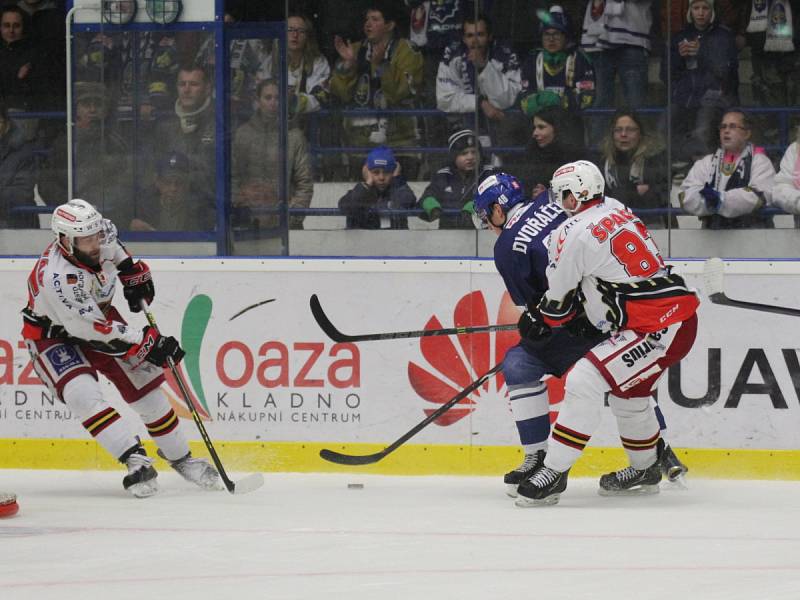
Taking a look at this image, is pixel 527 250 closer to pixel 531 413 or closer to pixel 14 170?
pixel 531 413

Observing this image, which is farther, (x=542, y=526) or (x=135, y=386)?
(x=135, y=386)

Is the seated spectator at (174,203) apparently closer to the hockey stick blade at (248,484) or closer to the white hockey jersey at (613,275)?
the hockey stick blade at (248,484)

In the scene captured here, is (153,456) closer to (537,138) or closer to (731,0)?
(537,138)

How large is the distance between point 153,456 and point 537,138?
1.91m

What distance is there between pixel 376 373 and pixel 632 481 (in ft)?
3.55

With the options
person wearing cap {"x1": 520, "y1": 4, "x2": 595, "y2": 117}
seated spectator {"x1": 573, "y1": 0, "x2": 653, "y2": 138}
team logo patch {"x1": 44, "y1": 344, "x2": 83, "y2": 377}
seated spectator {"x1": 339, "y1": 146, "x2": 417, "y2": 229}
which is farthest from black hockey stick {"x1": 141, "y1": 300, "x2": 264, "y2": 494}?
seated spectator {"x1": 573, "y1": 0, "x2": 653, "y2": 138}

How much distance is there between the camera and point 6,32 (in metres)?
6.20

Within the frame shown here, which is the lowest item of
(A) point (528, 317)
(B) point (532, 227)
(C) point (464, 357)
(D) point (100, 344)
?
(C) point (464, 357)

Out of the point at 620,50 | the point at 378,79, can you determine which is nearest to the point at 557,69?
the point at 620,50

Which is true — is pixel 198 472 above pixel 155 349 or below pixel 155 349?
below

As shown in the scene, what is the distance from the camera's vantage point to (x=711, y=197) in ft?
18.9

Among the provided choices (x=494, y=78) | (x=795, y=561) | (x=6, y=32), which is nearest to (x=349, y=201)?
(x=494, y=78)

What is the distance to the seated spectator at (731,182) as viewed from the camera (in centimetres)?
571

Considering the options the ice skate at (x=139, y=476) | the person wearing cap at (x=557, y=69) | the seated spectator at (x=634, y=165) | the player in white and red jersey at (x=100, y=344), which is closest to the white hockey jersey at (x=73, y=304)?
the player in white and red jersey at (x=100, y=344)
